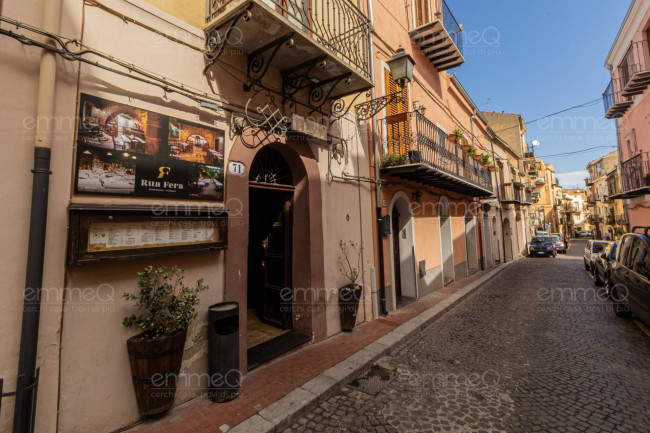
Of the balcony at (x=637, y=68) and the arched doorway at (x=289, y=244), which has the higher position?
the balcony at (x=637, y=68)

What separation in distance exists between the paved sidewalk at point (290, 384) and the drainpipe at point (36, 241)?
3.37 feet

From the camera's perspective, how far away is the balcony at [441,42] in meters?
9.36

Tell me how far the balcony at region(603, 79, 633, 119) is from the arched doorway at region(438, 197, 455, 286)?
424 inches

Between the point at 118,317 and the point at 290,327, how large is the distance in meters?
3.18

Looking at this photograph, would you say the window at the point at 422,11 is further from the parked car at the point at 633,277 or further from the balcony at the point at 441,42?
the parked car at the point at 633,277

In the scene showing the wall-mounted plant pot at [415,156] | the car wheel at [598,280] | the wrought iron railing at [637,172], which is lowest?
the car wheel at [598,280]

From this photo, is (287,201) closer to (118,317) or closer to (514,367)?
(118,317)

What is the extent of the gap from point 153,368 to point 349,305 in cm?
371

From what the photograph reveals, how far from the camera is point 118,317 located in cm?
297

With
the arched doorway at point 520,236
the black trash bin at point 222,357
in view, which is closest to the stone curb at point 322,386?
the black trash bin at point 222,357

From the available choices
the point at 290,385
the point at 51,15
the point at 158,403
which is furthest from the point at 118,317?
the point at 51,15

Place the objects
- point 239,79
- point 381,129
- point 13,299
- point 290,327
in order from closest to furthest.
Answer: point 13,299 < point 239,79 < point 290,327 < point 381,129

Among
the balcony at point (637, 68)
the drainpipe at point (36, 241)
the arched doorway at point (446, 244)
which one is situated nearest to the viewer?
the drainpipe at point (36, 241)

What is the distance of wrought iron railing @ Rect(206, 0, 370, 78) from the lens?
4.00 m
